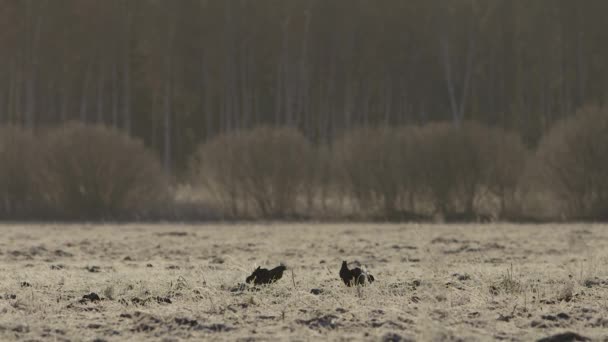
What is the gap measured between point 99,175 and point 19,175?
2730 mm

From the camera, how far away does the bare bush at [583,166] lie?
24.1 meters

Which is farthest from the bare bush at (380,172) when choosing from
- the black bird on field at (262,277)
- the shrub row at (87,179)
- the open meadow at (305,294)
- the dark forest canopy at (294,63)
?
the black bird on field at (262,277)

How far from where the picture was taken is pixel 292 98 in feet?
132

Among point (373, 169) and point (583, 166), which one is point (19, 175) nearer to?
point (373, 169)

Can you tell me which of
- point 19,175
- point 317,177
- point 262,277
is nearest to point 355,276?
point 262,277

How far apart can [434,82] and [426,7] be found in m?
3.93

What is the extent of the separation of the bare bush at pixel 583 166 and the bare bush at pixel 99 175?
11.0m

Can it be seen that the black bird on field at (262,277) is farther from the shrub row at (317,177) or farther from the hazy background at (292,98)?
the hazy background at (292,98)

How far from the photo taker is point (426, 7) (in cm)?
4128

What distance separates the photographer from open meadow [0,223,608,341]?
6.58m

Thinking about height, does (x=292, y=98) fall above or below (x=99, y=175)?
above

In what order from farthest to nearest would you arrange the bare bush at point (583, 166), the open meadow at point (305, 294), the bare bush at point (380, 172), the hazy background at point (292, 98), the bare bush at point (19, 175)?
1. the bare bush at point (19, 175)
2. the hazy background at point (292, 98)
3. the bare bush at point (380, 172)
4. the bare bush at point (583, 166)
5. the open meadow at point (305, 294)

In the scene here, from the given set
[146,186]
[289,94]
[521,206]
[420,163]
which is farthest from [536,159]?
[289,94]

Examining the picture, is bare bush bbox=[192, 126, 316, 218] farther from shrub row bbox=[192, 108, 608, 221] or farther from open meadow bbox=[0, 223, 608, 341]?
open meadow bbox=[0, 223, 608, 341]
